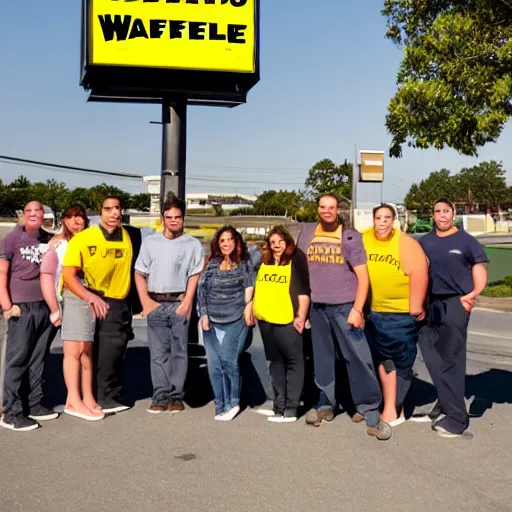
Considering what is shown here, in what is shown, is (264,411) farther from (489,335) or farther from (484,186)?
(484,186)

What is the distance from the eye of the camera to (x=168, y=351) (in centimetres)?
643

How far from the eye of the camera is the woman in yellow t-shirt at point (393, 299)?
5793 mm

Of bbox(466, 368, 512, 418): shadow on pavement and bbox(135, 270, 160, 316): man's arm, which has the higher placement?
bbox(135, 270, 160, 316): man's arm

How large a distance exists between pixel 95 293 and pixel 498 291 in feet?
40.8

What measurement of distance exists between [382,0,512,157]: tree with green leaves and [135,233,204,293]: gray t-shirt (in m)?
10.1

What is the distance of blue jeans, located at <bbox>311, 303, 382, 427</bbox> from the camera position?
5.90m

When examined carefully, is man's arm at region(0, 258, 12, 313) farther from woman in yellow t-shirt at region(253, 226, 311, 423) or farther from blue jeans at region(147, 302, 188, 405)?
woman in yellow t-shirt at region(253, 226, 311, 423)

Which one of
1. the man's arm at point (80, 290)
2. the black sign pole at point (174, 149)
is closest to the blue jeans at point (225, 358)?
the man's arm at point (80, 290)

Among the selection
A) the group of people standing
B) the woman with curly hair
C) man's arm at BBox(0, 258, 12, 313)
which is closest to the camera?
the group of people standing

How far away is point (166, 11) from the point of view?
8.03 meters

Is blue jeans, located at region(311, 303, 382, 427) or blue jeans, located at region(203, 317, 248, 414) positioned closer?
blue jeans, located at region(311, 303, 382, 427)

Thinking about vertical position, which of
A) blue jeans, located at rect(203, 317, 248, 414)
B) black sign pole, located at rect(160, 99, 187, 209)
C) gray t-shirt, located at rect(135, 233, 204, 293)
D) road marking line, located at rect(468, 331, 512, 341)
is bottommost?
road marking line, located at rect(468, 331, 512, 341)

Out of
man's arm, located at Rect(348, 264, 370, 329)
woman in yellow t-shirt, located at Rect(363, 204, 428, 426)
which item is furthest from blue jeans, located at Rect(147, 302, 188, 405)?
woman in yellow t-shirt, located at Rect(363, 204, 428, 426)

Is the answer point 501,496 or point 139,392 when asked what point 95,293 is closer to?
point 139,392
